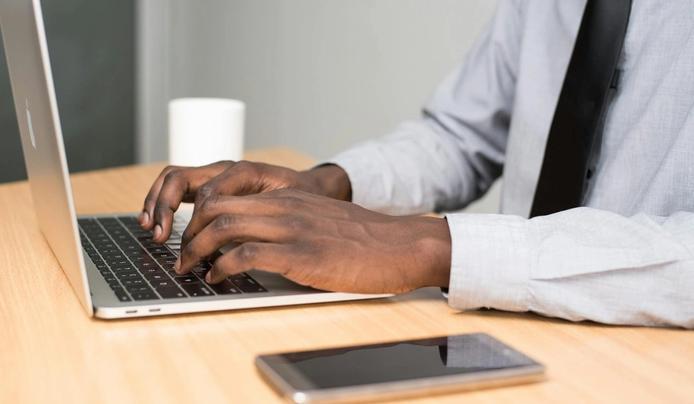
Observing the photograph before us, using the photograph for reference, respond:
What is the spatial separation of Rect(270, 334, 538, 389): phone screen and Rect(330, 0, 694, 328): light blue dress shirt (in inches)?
4.7

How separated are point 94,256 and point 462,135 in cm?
66

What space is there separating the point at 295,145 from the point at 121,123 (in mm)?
908

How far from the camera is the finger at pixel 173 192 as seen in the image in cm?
93

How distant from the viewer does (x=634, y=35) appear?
1115 millimetres

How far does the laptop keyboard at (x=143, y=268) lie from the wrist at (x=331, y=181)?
194mm

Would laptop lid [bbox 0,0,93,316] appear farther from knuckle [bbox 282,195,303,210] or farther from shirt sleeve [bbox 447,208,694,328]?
shirt sleeve [bbox 447,208,694,328]

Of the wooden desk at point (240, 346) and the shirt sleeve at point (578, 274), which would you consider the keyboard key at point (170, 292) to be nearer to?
the wooden desk at point (240, 346)

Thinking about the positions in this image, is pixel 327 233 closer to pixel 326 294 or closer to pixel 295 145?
pixel 326 294

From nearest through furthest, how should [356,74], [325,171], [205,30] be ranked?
[325,171] < [356,74] < [205,30]

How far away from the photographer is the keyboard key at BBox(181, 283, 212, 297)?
0.79 m

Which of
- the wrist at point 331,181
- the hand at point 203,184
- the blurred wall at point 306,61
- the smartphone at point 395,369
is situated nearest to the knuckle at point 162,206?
the hand at point 203,184

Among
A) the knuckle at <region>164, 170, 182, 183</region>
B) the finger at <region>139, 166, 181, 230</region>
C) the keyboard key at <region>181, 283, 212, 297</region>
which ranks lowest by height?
the finger at <region>139, 166, 181, 230</region>

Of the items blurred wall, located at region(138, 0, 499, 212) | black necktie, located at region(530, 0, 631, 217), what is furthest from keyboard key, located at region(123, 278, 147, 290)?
blurred wall, located at region(138, 0, 499, 212)

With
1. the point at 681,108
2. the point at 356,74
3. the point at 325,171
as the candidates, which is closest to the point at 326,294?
the point at 325,171
